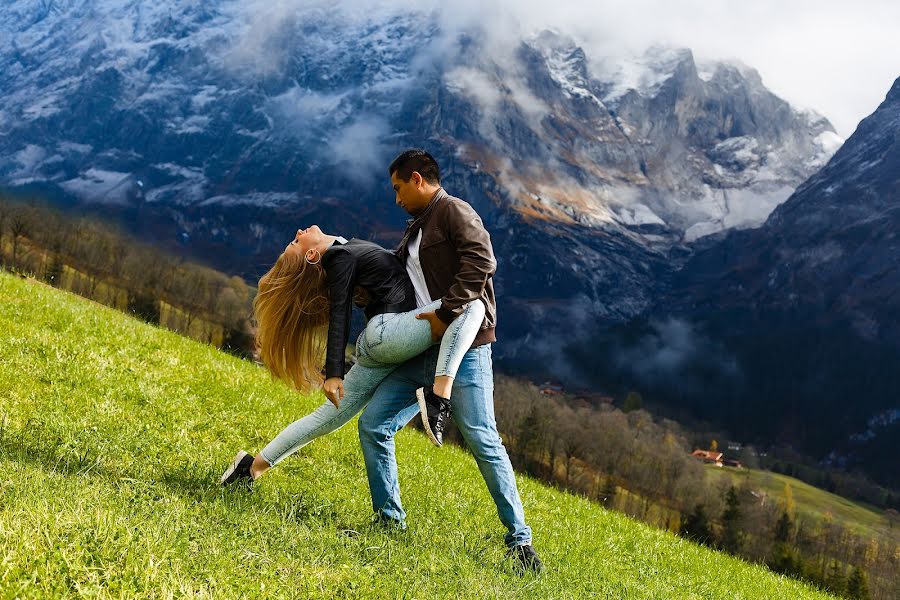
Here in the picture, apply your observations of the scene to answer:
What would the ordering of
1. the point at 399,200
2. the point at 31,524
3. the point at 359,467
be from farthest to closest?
the point at 359,467
the point at 399,200
the point at 31,524

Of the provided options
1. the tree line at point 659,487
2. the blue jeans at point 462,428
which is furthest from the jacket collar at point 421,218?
the tree line at point 659,487

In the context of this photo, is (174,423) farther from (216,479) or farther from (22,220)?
(22,220)

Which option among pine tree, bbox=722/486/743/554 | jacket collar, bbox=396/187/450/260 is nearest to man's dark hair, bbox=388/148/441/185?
jacket collar, bbox=396/187/450/260

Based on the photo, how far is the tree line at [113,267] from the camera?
8162 cm

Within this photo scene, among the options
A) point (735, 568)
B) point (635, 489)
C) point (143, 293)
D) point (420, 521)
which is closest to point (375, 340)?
point (420, 521)

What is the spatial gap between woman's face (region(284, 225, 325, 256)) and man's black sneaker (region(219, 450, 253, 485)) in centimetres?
241

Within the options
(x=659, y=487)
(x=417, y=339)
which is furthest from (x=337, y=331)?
(x=659, y=487)

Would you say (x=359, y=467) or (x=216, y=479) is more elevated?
(x=216, y=479)

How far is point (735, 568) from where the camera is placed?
12.7 metres

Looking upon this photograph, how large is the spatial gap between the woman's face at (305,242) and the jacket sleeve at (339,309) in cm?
44

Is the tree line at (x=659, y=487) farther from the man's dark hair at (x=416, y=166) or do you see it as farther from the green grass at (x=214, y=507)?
the man's dark hair at (x=416, y=166)

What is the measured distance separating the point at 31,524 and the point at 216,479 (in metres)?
3.59

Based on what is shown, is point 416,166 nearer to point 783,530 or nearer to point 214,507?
point 214,507

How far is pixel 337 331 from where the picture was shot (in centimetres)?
775
